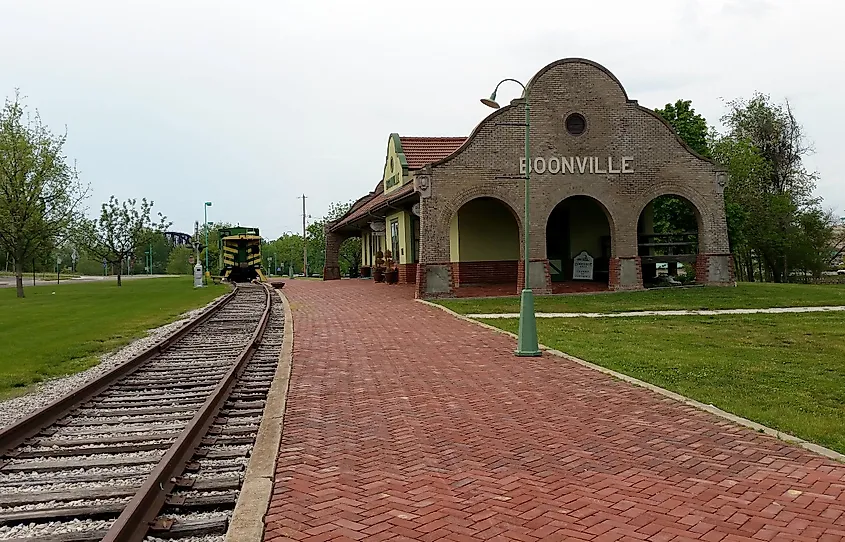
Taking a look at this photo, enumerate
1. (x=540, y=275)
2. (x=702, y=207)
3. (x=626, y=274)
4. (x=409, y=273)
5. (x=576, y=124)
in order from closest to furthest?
1. (x=540, y=275)
2. (x=576, y=124)
3. (x=626, y=274)
4. (x=702, y=207)
5. (x=409, y=273)

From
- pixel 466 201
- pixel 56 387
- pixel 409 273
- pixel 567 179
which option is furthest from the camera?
pixel 409 273

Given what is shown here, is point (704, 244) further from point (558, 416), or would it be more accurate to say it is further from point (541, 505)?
point (541, 505)

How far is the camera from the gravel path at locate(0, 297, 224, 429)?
27.1 ft

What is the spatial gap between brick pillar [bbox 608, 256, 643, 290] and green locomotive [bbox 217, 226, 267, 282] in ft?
73.1

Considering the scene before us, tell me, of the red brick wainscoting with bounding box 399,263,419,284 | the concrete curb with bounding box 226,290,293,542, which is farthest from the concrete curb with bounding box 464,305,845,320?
the red brick wainscoting with bounding box 399,263,419,284

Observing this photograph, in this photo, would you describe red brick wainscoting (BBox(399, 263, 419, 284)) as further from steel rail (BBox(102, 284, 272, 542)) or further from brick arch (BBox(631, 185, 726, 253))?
steel rail (BBox(102, 284, 272, 542))

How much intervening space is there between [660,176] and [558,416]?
60.4 ft

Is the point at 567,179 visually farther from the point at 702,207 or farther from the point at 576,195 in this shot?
the point at 702,207

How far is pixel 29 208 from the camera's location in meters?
33.9

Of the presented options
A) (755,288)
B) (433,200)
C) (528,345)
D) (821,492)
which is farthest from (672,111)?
(821,492)

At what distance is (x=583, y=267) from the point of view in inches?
1083

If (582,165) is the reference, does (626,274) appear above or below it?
below

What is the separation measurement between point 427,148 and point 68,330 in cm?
2037

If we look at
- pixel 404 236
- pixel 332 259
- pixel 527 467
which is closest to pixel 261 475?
pixel 527 467
